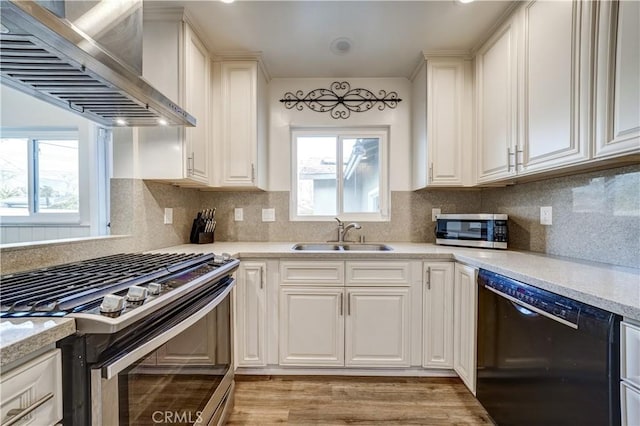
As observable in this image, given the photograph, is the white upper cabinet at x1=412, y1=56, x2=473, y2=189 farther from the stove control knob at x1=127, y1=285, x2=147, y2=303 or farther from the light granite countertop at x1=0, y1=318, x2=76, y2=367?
the light granite countertop at x1=0, y1=318, x2=76, y2=367

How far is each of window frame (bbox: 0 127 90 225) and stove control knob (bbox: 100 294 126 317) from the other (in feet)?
6.04

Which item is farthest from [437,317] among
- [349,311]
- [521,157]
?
[521,157]

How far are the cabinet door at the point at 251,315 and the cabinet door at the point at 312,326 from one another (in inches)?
5.4

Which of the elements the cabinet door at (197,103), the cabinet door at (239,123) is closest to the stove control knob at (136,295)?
the cabinet door at (197,103)

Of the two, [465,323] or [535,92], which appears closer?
[535,92]

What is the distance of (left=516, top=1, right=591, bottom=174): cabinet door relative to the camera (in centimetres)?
126

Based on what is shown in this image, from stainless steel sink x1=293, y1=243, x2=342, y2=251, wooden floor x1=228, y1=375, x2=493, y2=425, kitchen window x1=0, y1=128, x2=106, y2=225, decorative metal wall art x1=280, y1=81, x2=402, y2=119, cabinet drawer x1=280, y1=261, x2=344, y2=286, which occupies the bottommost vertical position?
wooden floor x1=228, y1=375, x2=493, y2=425

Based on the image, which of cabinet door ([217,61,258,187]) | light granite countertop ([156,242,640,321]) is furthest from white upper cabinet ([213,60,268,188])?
light granite countertop ([156,242,640,321])

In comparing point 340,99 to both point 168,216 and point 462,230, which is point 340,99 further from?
point 168,216

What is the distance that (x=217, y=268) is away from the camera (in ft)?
4.62

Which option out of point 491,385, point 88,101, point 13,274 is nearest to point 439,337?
point 491,385

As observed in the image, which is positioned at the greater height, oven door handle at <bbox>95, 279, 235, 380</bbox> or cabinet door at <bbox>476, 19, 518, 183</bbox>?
cabinet door at <bbox>476, 19, 518, 183</bbox>

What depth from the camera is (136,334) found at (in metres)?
0.84

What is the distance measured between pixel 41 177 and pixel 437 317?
11.0 ft
